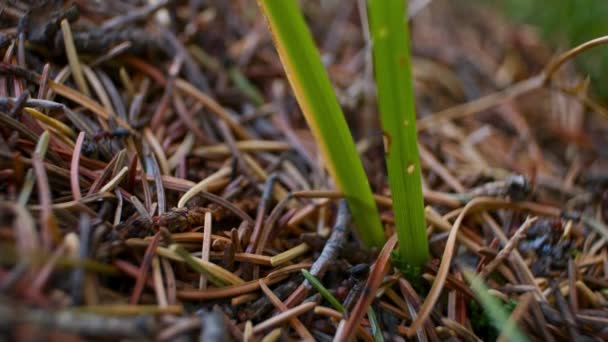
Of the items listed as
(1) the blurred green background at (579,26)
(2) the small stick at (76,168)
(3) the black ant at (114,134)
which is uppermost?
(1) the blurred green background at (579,26)

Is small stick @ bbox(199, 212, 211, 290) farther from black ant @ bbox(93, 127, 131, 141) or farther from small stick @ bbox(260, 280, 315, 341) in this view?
black ant @ bbox(93, 127, 131, 141)

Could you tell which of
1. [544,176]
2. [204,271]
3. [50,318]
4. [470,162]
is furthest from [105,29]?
[544,176]

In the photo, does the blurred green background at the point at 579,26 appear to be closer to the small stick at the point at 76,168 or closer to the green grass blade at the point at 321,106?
the green grass blade at the point at 321,106

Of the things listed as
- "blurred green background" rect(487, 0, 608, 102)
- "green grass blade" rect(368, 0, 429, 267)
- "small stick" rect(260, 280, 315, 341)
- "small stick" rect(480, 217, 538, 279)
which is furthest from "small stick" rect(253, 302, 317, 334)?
"blurred green background" rect(487, 0, 608, 102)

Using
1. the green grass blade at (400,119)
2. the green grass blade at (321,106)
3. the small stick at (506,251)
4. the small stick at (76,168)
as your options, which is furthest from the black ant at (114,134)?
the small stick at (506,251)

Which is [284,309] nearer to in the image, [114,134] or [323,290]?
[323,290]
